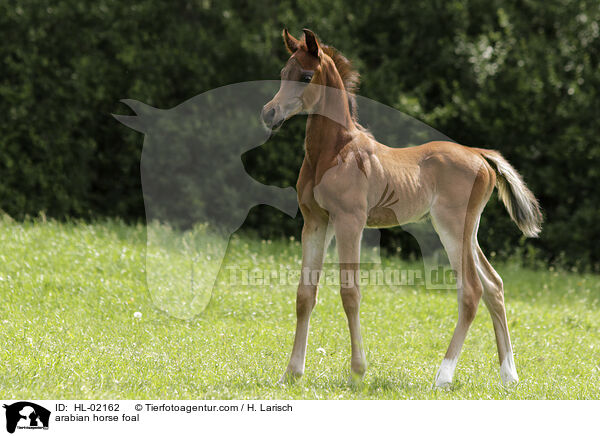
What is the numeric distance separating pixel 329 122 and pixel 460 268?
4.72 ft

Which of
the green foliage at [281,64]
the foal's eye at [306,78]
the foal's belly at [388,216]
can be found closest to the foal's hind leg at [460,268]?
the foal's belly at [388,216]

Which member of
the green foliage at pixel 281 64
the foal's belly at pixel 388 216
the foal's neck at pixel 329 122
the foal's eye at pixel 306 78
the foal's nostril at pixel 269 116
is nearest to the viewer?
the foal's nostril at pixel 269 116

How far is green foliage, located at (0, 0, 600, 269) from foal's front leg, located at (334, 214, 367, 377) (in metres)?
5.67

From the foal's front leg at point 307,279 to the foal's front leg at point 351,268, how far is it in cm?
23

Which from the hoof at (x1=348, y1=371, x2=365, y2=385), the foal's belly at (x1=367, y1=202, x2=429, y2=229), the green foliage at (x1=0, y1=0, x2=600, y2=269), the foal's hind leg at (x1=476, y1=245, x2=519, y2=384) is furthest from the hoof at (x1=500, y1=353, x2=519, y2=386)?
the green foliage at (x1=0, y1=0, x2=600, y2=269)

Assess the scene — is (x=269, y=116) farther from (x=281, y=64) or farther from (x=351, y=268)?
(x=281, y=64)

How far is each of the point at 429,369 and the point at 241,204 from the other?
4995mm

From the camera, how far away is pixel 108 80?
11070 mm

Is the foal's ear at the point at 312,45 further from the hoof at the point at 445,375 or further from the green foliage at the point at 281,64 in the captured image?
the green foliage at the point at 281,64

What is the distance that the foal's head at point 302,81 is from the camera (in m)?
4.73

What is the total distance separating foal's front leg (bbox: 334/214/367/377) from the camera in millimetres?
4859

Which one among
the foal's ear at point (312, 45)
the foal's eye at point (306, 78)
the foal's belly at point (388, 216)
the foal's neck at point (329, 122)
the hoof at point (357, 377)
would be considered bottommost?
the hoof at point (357, 377)
